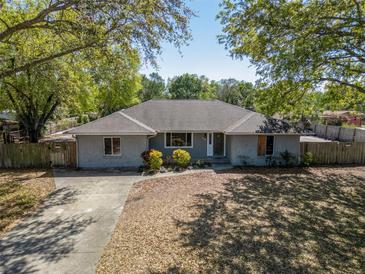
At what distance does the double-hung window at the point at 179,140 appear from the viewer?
17188mm

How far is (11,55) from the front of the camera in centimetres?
1316

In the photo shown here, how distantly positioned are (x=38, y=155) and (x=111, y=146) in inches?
→ 187

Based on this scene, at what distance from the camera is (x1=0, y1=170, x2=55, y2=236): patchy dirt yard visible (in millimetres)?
8492

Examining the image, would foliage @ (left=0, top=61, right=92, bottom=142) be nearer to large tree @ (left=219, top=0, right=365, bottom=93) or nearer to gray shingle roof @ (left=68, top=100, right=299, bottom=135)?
gray shingle roof @ (left=68, top=100, right=299, bottom=135)

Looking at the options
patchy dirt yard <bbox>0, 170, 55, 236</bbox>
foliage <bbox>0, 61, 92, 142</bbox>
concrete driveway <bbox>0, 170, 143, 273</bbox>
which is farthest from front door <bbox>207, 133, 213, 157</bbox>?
patchy dirt yard <bbox>0, 170, 55, 236</bbox>

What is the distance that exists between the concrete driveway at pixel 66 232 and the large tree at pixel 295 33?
28.0ft

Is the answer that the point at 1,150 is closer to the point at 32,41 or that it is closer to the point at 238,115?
the point at 32,41

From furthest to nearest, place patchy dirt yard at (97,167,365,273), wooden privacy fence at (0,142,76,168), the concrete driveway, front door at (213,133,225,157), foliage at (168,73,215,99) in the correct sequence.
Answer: foliage at (168,73,215,99) < front door at (213,133,225,157) < wooden privacy fence at (0,142,76,168) < the concrete driveway < patchy dirt yard at (97,167,365,273)

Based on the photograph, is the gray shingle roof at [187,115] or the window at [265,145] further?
the gray shingle roof at [187,115]

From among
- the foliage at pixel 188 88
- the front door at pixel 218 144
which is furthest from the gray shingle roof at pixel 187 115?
the foliage at pixel 188 88

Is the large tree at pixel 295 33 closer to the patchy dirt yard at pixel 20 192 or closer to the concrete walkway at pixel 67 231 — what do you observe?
the concrete walkway at pixel 67 231

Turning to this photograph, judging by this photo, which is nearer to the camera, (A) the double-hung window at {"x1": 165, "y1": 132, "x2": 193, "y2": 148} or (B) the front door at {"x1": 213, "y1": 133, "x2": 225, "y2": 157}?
(A) the double-hung window at {"x1": 165, "y1": 132, "x2": 193, "y2": 148}

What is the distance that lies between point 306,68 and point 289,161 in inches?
313

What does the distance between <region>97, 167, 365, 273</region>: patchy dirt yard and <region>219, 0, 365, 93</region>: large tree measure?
5.30 meters
